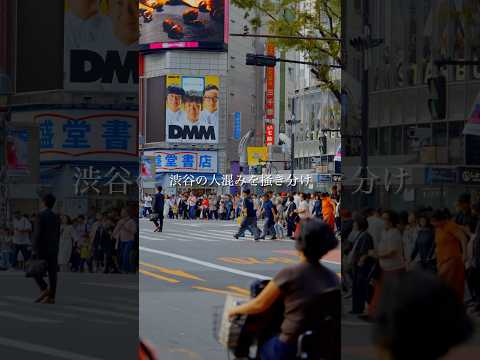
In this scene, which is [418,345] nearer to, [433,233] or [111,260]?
[433,233]

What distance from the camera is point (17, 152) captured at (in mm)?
3330

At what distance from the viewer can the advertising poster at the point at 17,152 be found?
320 cm

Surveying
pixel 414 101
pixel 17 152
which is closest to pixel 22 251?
pixel 17 152

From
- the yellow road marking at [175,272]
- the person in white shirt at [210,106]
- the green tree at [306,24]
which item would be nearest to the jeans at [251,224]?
the green tree at [306,24]

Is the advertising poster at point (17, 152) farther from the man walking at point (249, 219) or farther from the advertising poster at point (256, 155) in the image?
the advertising poster at point (256, 155)

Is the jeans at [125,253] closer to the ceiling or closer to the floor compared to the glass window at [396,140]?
closer to the floor

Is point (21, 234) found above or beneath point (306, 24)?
beneath

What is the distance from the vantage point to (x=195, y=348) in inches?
241

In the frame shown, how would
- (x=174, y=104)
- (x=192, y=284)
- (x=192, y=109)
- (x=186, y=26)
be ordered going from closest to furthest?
(x=192, y=284) → (x=186, y=26) → (x=174, y=104) → (x=192, y=109)

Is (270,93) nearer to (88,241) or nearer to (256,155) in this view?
(256,155)

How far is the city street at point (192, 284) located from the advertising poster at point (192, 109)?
42.2m

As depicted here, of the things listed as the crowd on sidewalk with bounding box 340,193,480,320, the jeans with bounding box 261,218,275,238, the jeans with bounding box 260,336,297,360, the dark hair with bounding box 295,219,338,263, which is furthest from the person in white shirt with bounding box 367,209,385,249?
the jeans with bounding box 261,218,275,238

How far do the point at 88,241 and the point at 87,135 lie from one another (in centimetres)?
43

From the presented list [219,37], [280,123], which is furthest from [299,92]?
[219,37]
